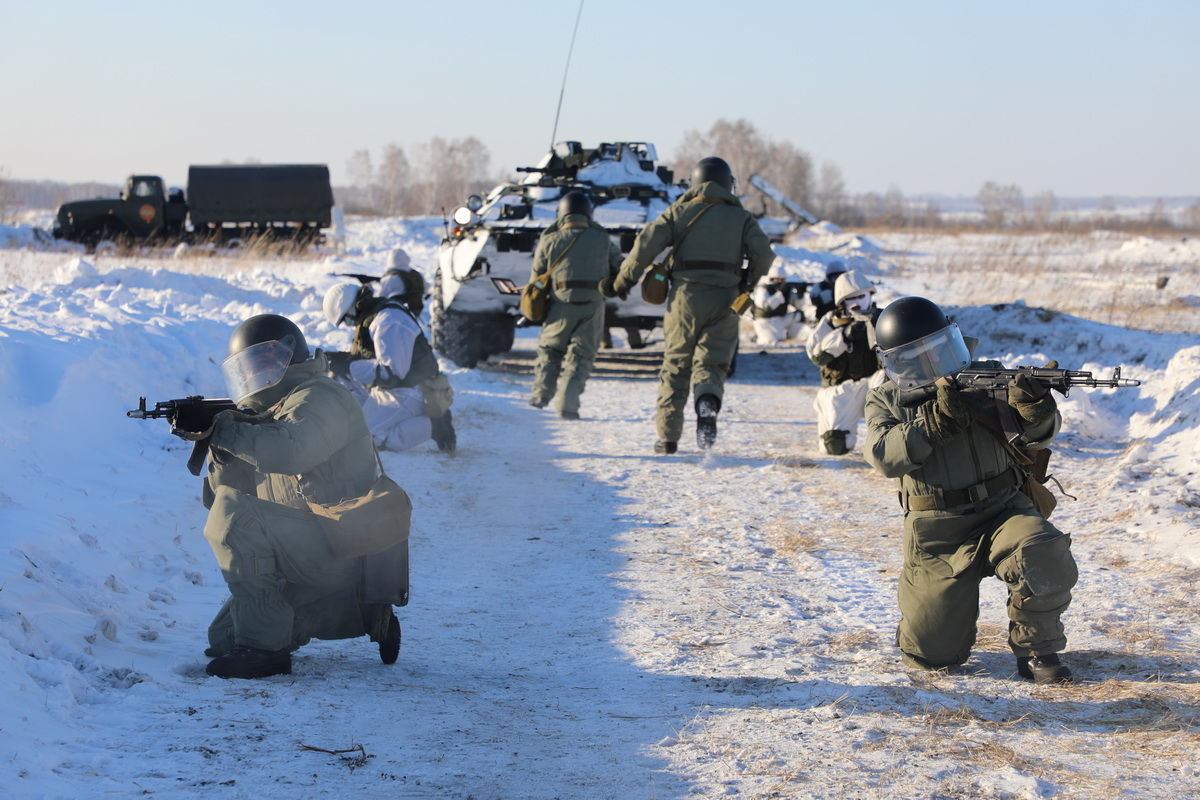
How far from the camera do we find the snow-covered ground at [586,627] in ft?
11.2

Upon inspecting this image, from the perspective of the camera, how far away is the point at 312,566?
4230 mm

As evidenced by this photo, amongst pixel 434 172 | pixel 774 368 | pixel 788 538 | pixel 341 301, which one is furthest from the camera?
pixel 434 172

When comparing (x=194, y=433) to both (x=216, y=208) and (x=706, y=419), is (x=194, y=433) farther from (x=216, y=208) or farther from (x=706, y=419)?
(x=216, y=208)

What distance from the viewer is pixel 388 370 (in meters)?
7.69

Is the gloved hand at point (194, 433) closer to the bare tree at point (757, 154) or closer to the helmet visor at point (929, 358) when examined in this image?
the helmet visor at point (929, 358)

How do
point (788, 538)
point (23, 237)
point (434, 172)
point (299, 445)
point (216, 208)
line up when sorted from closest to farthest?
point (299, 445) < point (788, 538) < point (23, 237) < point (216, 208) < point (434, 172)

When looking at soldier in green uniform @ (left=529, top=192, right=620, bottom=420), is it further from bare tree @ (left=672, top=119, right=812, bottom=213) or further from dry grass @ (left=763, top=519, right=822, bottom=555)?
bare tree @ (left=672, top=119, right=812, bottom=213)

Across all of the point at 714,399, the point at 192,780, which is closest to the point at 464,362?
the point at 714,399

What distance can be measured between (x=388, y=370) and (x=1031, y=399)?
14.8 ft

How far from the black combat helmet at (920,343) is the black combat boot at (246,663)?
223 cm

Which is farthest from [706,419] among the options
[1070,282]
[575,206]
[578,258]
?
[1070,282]

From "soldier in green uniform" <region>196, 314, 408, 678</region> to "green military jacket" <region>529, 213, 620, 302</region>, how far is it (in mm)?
5403

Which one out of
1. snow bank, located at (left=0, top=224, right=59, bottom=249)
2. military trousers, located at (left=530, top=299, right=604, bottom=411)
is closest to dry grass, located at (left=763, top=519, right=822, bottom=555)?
military trousers, located at (left=530, top=299, right=604, bottom=411)

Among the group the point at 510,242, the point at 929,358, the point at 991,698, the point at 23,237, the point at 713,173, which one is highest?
the point at 713,173
